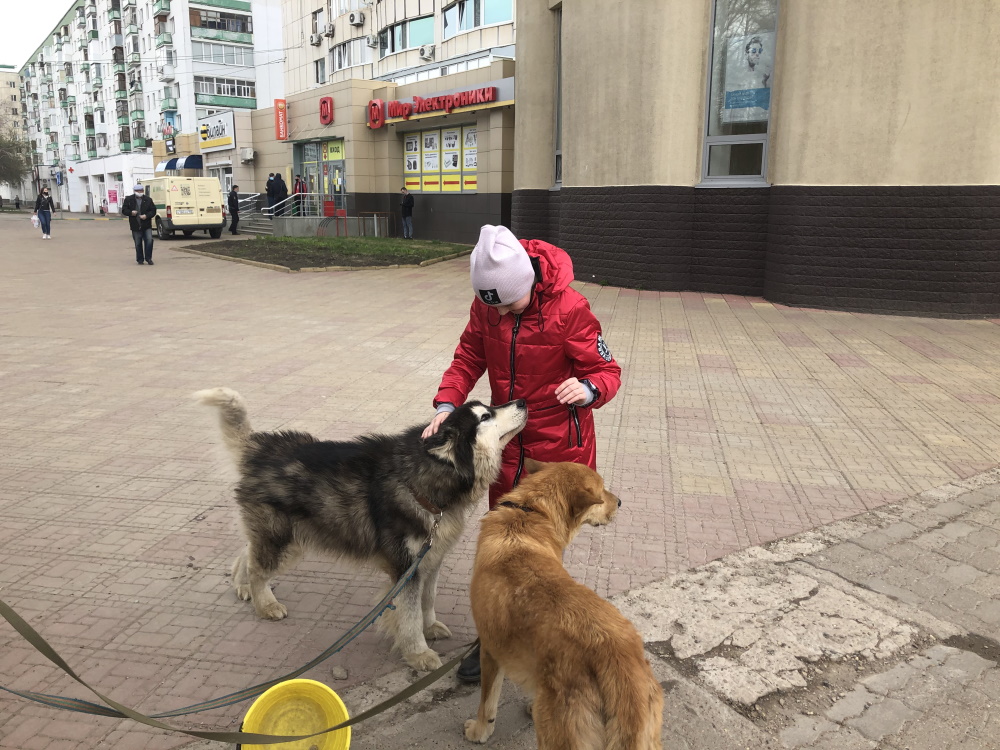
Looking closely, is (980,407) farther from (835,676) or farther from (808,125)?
(808,125)

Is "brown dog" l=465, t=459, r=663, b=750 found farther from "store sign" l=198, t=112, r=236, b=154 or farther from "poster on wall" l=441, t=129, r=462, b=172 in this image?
"store sign" l=198, t=112, r=236, b=154

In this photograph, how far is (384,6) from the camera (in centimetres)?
3409

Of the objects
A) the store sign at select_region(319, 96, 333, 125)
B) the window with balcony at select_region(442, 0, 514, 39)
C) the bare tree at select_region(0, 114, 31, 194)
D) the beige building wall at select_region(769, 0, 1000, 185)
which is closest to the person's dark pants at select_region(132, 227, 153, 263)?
the store sign at select_region(319, 96, 333, 125)

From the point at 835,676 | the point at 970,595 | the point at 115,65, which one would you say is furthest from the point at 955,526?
the point at 115,65

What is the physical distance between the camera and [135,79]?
65875 mm

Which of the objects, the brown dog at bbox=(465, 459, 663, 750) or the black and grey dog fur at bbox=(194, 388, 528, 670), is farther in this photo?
the black and grey dog fur at bbox=(194, 388, 528, 670)

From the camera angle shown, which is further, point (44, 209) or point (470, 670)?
point (44, 209)

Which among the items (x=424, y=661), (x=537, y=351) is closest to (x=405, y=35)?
(x=537, y=351)

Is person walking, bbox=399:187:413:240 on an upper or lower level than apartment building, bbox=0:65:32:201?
lower

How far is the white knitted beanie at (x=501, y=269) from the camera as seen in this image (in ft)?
9.16

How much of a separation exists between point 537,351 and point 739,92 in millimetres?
12500

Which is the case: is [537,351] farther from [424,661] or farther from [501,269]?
[424,661]

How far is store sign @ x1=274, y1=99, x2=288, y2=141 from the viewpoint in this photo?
32.7 metres

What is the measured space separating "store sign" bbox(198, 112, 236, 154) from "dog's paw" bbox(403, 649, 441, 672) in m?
38.0
